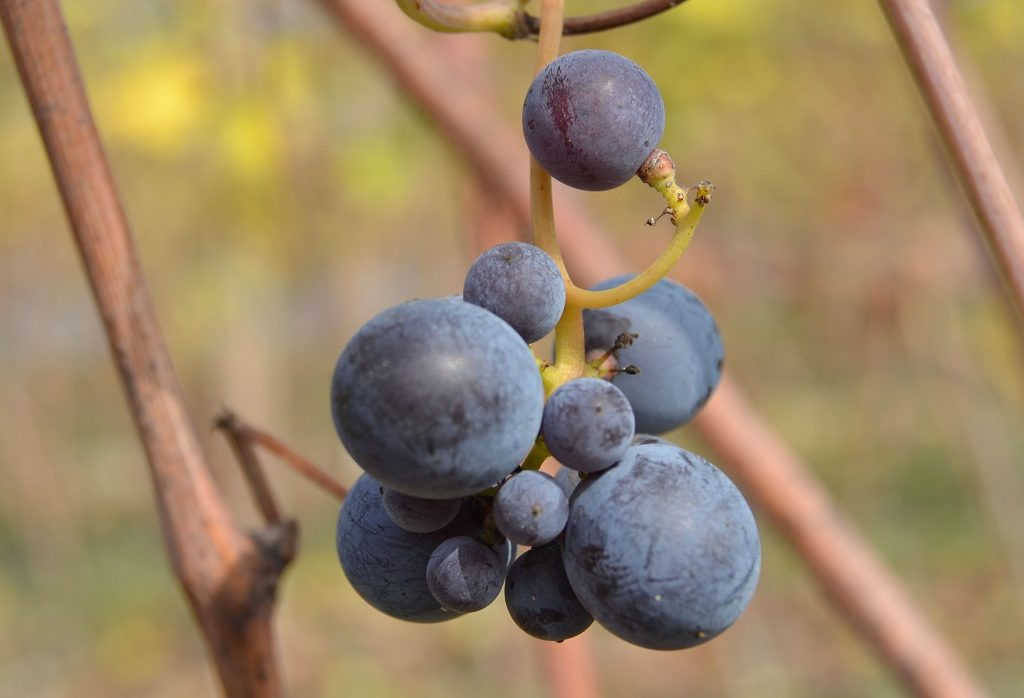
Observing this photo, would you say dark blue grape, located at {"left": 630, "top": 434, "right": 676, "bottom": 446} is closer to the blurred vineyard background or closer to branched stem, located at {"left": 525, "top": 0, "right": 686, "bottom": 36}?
branched stem, located at {"left": 525, "top": 0, "right": 686, "bottom": 36}

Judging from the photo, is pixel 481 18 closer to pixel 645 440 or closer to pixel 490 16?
pixel 490 16

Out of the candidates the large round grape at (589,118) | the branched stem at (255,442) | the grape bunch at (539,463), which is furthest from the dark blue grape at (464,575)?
the branched stem at (255,442)

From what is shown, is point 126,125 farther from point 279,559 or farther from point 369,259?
point 279,559

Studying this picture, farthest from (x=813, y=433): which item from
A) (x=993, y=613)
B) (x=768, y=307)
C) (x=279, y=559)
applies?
(x=279, y=559)

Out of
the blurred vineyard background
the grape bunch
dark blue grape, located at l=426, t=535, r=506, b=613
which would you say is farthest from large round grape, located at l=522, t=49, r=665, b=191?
the blurred vineyard background

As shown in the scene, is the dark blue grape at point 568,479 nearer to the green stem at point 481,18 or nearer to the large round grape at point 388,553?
the large round grape at point 388,553
